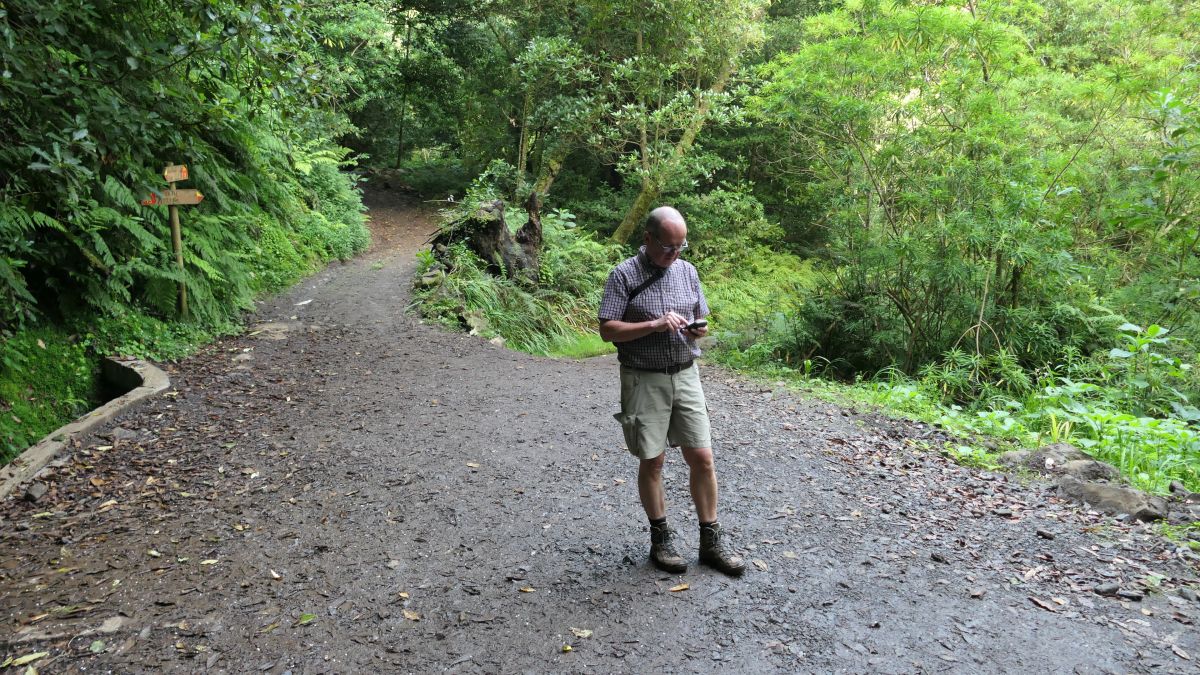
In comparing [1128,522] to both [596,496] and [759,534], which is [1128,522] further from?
[596,496]

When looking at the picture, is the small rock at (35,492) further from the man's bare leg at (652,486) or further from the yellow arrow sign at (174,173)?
the yellow arrow sign at (174,173)

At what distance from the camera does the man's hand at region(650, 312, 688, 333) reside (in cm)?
301

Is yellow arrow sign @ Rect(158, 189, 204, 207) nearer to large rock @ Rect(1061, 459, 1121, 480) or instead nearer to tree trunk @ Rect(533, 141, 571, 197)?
large rock @ Rect(1061, 459, 1121, 480)

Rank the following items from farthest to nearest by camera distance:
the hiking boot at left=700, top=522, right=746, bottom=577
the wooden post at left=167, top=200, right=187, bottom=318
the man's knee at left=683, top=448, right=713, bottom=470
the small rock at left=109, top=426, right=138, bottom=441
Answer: the wooden post at left=167, top=200, right=187, bottom=318 < the small rock at left=109, top=426, right=138, bottom=441 < the hiking boot at left=700, top=522, right=746, bottom=577 < the man's knee at left=683, top=448, right=713, bottom=470

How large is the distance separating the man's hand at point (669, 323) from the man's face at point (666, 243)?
0.96ft

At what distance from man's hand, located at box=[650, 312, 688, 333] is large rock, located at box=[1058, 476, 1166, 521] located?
11.2 feet

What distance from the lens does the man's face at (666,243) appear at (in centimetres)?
309

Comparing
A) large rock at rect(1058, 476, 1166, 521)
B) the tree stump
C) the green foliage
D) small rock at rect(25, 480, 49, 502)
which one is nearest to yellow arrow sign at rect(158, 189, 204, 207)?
the green foliage

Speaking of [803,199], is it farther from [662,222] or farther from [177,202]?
[662,222]

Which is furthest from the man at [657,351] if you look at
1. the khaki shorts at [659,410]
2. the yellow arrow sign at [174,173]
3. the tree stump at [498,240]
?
the tree stump at [498,240]

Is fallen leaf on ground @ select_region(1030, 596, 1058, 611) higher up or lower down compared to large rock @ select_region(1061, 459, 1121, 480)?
higher up

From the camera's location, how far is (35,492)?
14.3 ft

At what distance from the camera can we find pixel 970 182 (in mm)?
7641

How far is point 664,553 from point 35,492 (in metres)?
4.12
